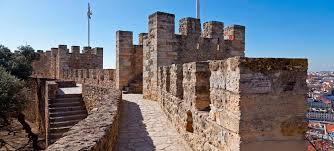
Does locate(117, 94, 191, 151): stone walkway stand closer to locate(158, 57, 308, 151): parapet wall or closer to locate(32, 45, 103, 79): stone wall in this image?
locate(158, 57, 308, 151): parapet wall

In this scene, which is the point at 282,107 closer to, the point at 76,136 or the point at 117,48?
the point at 76,136

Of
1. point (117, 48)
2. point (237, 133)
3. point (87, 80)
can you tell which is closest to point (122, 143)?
point (237, 133)

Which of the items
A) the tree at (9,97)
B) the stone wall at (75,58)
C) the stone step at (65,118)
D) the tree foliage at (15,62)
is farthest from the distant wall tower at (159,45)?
the tree foliage at (15,62)

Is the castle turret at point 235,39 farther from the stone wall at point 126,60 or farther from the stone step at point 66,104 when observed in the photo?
the stone step at point 66,104

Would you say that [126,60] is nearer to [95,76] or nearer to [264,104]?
[95,76]

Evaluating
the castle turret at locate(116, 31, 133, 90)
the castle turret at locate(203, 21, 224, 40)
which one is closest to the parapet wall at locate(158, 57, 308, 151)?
the castle turret at locate(203, 21, 224, 40)

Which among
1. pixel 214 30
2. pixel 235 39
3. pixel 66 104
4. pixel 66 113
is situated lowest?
pixel 66 113

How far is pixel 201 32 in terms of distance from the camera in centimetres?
1273

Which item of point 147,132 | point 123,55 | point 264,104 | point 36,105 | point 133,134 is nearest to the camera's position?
point 264,104

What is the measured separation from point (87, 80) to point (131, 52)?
601 cm

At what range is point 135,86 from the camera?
563 inches

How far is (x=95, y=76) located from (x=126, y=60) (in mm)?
3935

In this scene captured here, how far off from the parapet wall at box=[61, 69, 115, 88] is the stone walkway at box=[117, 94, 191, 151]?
7.00 m

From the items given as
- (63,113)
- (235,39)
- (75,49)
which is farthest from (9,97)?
(235,39)
